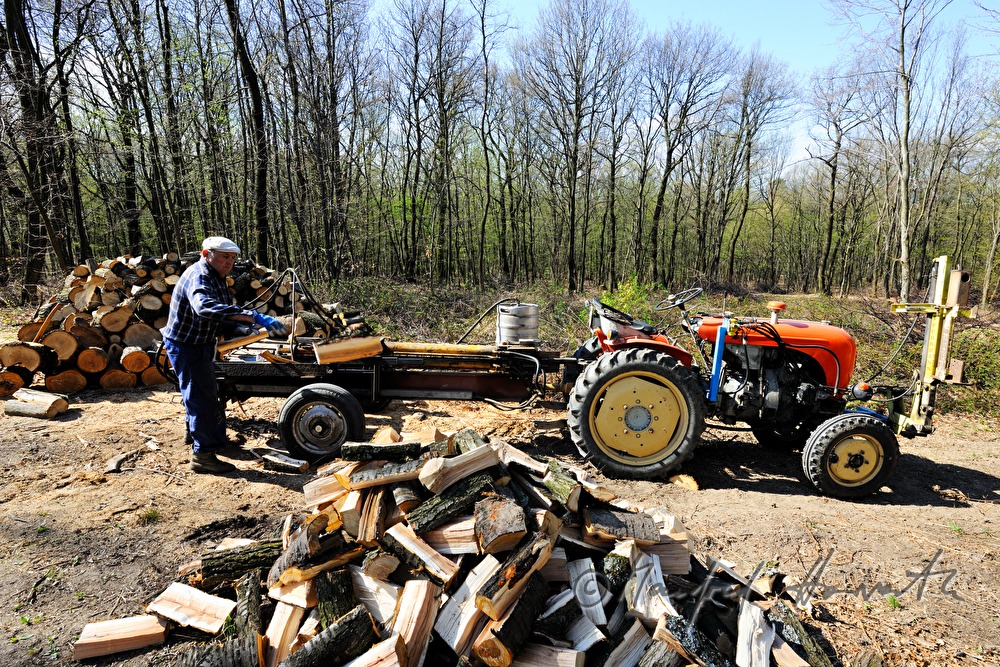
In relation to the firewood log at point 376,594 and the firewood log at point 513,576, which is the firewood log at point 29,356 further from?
the firewood log at point 513,576

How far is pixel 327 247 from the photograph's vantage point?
1322cm

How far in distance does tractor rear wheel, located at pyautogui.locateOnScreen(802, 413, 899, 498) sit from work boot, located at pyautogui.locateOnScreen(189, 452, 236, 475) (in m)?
4.71

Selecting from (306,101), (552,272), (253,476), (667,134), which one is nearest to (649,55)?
(667,134)

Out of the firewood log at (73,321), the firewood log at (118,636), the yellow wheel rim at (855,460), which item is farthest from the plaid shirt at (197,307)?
the yellow wheel rim at (855,460)

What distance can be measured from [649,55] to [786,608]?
993 inches

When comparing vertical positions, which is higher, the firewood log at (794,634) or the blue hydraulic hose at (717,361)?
the blue hydraulic hose at (717,361)

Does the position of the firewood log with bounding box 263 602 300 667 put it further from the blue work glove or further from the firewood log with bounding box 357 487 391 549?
the blue work glove

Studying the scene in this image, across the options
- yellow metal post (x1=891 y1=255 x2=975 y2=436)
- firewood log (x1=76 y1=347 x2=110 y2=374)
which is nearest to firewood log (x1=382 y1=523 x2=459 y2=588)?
yellow metal post (x1=891 y1=255 x2=975 y2=436)

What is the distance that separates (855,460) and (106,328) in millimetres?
8738

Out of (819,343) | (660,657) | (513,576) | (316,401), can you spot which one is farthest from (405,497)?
(819,343)

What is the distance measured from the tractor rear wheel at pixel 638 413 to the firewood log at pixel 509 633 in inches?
87.6

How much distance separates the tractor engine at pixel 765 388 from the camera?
4.57 metres

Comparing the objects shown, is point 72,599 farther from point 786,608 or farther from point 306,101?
point 306,101

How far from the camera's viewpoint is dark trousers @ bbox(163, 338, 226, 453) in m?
4.36
